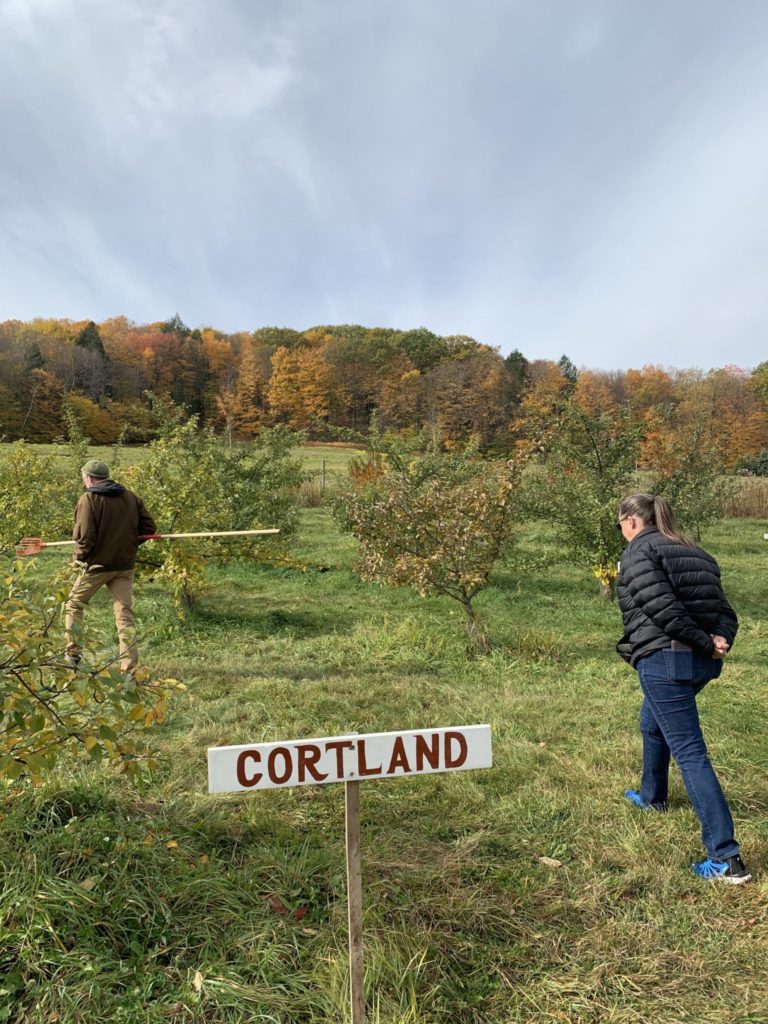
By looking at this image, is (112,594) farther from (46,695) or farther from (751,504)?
(751,504)

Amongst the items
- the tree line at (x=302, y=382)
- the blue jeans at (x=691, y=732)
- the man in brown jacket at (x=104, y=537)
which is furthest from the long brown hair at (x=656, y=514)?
the tree line at (x=302, y=382)

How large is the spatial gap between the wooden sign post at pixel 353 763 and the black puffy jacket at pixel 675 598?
132cm

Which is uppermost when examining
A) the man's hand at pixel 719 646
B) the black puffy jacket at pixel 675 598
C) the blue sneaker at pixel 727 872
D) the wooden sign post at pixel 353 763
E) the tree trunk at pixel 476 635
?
the black puffy jacket at pixel 675 598

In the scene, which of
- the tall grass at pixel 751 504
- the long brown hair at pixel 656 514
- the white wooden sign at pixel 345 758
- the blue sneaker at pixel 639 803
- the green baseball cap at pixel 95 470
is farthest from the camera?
the tall grass at pixel 751 504

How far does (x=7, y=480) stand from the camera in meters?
8.34

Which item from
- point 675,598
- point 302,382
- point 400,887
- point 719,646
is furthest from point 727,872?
point 302,382

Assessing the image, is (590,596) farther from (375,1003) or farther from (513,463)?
(375,1003)

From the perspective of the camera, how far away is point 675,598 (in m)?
2.90

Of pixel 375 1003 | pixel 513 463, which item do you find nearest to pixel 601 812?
pixel 375 1003

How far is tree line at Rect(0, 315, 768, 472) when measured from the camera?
121 feet

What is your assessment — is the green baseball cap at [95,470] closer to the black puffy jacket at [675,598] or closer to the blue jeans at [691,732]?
the black puffy jacket at [675,598]

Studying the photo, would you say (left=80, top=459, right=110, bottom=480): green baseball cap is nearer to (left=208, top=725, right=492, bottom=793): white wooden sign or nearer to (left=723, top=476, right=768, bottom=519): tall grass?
(left=208, top=725, right=492, bottom=793): white wooden sign

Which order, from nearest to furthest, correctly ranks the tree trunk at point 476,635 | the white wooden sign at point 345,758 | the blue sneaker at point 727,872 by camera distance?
the white wooden sign at point 345,758, the blue sneaker at point 727,872, the tree trunk at point 476,635

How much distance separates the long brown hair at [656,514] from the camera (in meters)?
3.06
